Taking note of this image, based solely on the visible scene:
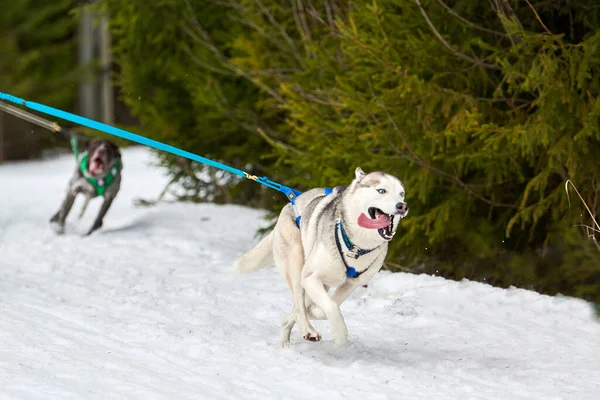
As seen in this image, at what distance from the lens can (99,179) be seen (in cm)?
1068

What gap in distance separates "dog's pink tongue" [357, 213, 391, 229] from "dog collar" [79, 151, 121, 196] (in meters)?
6.11

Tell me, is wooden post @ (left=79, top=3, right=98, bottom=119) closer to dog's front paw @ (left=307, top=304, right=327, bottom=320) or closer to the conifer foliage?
the conifer foliage

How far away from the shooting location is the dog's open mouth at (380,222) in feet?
16.4

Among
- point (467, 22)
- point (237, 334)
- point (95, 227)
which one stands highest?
point (467, 22)

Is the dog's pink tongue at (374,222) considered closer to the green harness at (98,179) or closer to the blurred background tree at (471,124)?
the blurred background tree at (471,124)

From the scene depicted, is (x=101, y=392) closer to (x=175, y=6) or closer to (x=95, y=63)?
(x=175, y=6)

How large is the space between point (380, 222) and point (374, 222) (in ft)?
0.13

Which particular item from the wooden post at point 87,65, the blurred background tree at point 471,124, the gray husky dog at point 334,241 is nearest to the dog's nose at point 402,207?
the gray husky dog at point 334,241

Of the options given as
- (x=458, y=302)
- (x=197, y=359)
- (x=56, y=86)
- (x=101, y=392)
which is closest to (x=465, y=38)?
(x=458, y=302)

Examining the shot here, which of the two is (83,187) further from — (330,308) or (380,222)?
(380,222)

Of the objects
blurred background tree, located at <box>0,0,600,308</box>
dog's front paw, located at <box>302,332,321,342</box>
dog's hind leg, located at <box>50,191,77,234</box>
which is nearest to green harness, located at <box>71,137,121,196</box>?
dog's hind leg, located at <box>50,191,77,234</box>

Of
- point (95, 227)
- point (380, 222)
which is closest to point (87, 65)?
point (95, 227)

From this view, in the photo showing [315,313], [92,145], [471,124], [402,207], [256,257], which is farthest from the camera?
[92,145]

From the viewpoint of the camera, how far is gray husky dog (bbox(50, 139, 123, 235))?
10.6 m
